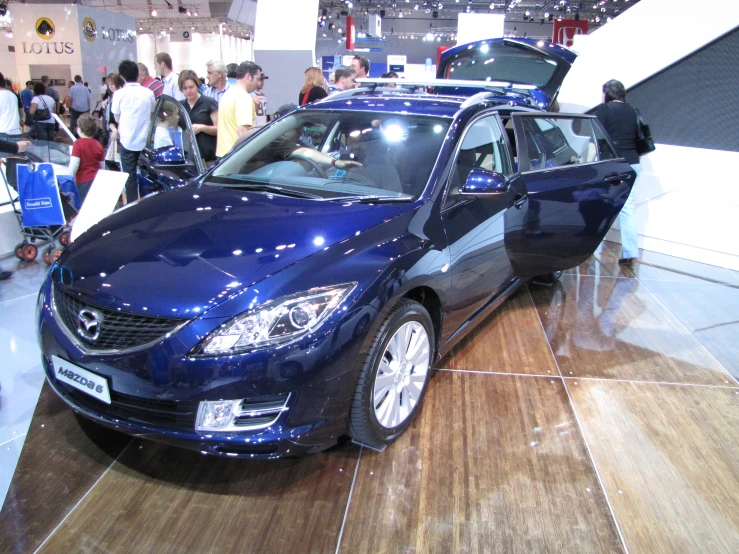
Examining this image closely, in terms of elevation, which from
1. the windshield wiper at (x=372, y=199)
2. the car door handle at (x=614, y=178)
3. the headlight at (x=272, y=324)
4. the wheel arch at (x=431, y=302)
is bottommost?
the wheel arch at (x=431, y=302)

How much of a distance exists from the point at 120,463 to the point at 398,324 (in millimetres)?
1235

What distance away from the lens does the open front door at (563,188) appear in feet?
10.9

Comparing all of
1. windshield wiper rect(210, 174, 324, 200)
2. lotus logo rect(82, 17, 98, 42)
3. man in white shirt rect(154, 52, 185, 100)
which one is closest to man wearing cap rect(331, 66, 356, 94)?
man in white shirt rect(154, 52, 185, 100)

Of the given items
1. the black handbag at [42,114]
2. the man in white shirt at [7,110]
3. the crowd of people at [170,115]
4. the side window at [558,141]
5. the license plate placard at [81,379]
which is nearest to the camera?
the license plate placard at [81,379]

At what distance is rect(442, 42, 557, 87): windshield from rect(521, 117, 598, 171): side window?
1912mm

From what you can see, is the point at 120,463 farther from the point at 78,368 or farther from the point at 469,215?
the point at 469,215

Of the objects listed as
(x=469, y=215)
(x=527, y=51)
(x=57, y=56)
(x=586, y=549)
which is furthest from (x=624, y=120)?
(x=57, y=56)

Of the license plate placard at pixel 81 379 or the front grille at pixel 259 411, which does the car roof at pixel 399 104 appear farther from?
the license plate placard at pixel 81 379

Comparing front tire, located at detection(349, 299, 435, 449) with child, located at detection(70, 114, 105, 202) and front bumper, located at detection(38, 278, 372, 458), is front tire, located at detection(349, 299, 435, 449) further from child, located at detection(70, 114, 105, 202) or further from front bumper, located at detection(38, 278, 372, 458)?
child, located at detection(70, 114, 105, 202)

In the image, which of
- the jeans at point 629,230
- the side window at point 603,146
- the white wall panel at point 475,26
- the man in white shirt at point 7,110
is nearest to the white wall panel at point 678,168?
the jeans at point 629,230

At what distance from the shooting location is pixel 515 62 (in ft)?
20.0

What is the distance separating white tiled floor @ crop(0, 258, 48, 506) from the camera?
2.35 meters

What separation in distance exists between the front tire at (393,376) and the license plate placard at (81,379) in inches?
34.1

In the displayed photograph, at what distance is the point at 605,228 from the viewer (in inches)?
160
